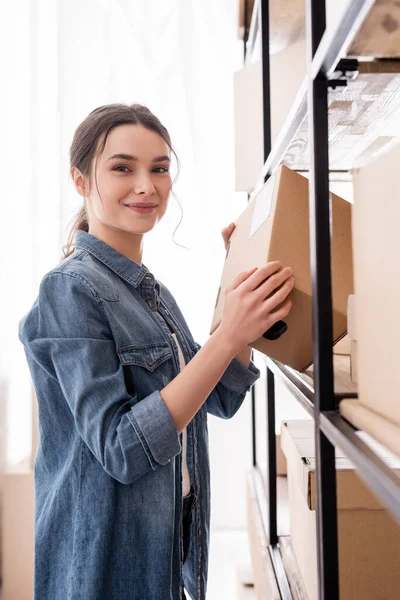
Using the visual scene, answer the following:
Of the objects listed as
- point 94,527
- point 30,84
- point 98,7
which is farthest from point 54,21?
point 94,527

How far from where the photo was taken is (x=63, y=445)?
37.7 inches

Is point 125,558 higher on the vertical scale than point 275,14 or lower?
lower

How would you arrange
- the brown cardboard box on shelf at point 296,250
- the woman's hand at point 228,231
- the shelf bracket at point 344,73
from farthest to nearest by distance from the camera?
1. the woman's hand at point 228,231
2. the brown cardboard box on shelf at point 296,250
3. the shelf bracket at point 344,73

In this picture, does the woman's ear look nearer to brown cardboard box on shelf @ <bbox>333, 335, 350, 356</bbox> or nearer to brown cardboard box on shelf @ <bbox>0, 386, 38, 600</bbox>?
brown cardboard box on shelf @ <bbox>333, 335, 350, 356</bbox>

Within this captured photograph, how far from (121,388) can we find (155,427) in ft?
0.29

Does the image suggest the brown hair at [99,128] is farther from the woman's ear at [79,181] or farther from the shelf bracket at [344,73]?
the shelf bracket at [344,73]

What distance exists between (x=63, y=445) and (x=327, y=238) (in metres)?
0.61

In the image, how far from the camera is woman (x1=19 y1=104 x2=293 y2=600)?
0.82 metres

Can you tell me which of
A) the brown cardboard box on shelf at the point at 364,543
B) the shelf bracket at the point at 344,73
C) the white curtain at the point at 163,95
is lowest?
the brown cardboard box on shelf at the point at 364,543

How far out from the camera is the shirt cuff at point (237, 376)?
1166 millimetres

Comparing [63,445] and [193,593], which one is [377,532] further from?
[63,445]

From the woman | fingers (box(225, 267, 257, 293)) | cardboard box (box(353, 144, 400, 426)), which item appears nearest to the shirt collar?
the woman

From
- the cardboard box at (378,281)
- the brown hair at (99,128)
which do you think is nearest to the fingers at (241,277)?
the cardboard box at (378,281)

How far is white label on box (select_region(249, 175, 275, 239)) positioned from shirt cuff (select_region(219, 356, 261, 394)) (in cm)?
37
